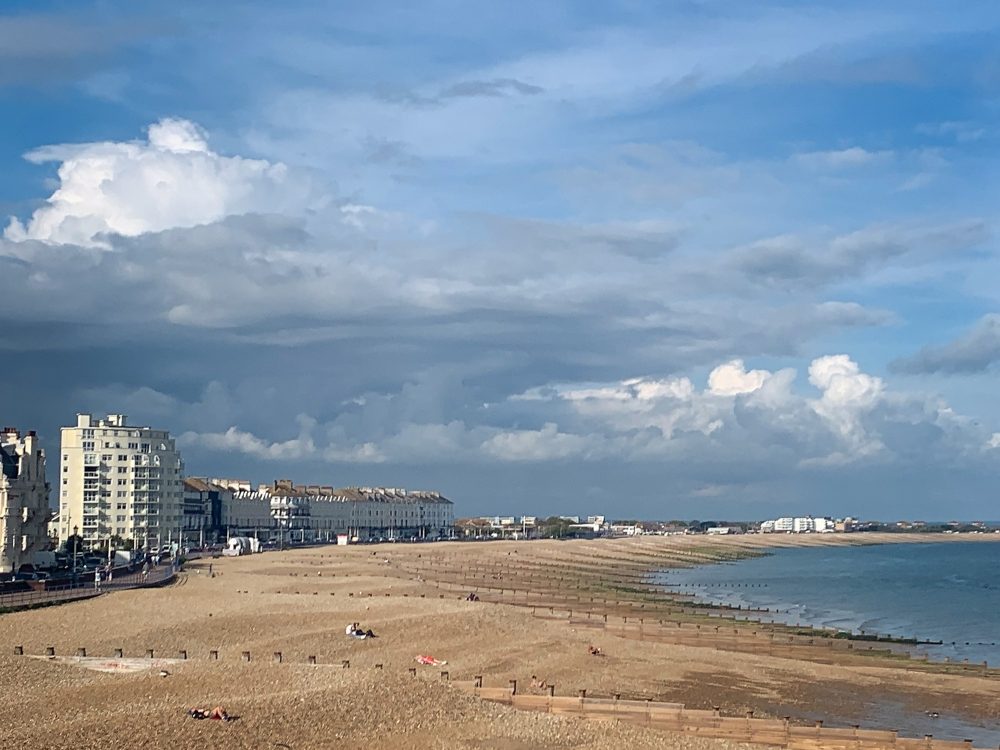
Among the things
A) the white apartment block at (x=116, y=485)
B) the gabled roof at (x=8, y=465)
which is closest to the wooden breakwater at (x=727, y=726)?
the gabled roof at (x=8, y=465)

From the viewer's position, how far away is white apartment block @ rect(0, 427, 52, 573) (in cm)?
7331

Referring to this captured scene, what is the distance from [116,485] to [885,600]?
86.0m

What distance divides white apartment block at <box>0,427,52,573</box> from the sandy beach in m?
Answer: 12.0

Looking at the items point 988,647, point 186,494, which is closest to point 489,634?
point 988,647

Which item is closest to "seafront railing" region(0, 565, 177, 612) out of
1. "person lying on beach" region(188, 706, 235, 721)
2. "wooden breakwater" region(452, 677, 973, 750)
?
"person lying on beach" region(188, 706, 235, 721)

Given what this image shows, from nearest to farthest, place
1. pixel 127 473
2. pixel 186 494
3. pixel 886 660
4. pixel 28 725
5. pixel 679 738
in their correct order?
1. pixel 28 725
2. pixel 679 738
3. pixel 886 660
4. pixel 127 473
5. pixel 186 494

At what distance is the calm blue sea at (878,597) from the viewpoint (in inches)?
2608

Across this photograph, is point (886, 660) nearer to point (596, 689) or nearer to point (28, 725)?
point (596, 689)

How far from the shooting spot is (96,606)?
168 ft

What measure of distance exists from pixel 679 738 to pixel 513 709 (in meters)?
4.32

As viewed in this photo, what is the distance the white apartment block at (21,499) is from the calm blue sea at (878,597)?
47.8 m

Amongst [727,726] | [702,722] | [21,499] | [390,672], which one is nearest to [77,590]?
[21,499]

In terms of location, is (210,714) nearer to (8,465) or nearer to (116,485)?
(8,465)

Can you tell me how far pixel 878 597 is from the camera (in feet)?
317
